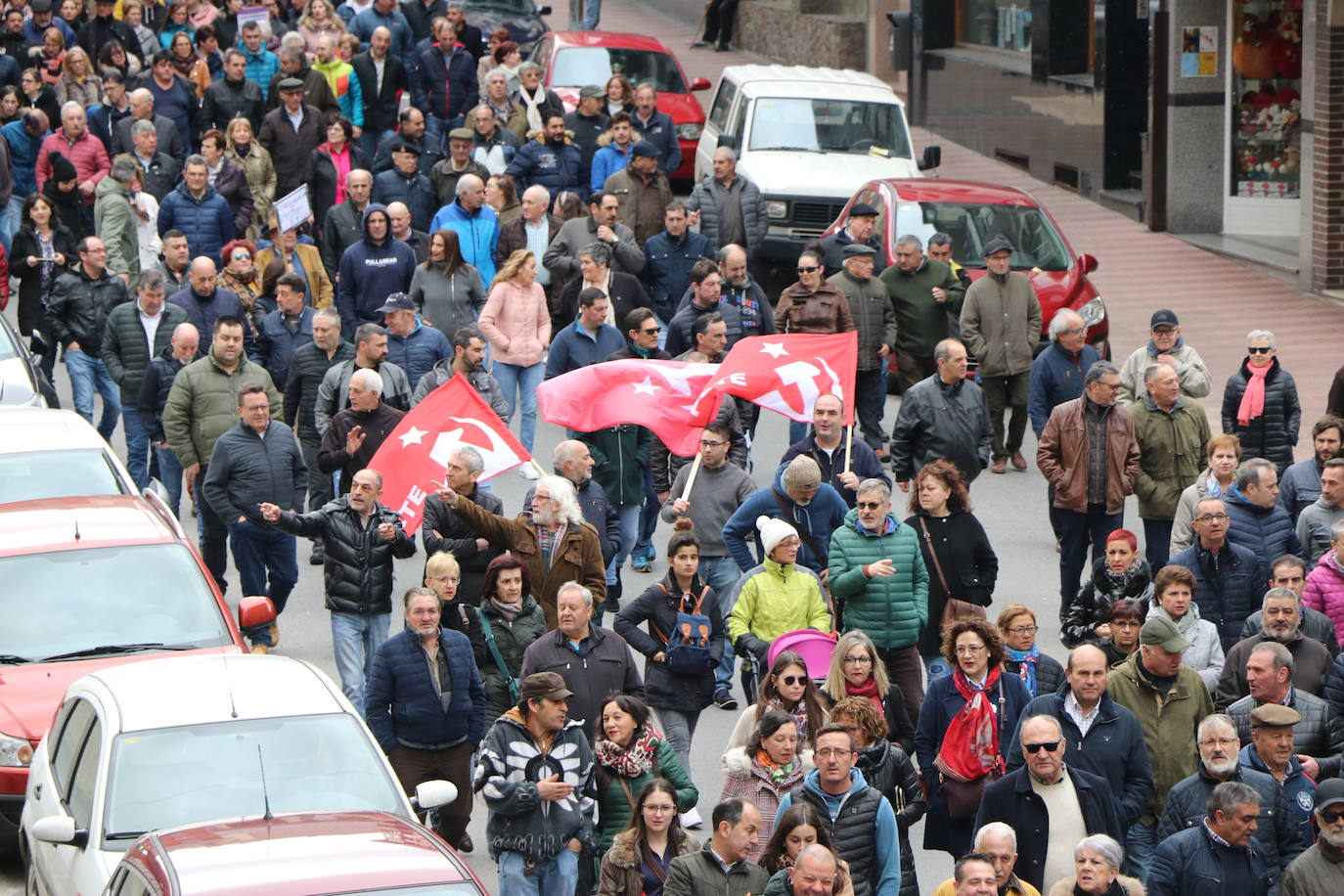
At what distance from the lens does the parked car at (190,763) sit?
9.17 meters

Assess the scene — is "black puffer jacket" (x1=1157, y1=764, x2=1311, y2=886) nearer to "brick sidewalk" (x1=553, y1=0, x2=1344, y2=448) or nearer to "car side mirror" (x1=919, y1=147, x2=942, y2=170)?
"brick sidewalk" (x1=553, y1=0, x2=1344, y2=448)

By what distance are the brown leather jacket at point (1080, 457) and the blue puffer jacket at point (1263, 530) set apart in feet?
4.70

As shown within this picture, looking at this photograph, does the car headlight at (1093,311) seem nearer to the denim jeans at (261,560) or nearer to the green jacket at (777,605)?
the denim jeans at (261,560)

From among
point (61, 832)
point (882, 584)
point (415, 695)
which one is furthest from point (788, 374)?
point (61, 832)

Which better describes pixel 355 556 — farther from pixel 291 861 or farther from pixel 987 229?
pixel 987 229

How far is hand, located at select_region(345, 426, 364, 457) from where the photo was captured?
565 inches

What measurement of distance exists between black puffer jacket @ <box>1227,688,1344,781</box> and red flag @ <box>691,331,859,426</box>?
15.3 feet

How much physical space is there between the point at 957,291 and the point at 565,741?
30.0ft

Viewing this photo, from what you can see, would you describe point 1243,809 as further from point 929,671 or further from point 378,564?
point 378,564

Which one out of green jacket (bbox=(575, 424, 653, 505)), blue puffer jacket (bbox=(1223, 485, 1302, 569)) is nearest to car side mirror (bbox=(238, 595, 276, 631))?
green jacket (bbox=(575, 424, 653, 505))

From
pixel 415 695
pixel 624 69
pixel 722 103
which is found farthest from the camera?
pixel 624 69

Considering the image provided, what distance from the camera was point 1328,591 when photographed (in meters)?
12.0

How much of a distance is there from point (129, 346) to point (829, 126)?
33.3ft

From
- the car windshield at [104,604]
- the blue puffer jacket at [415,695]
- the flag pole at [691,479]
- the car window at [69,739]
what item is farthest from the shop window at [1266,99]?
the car window at [69,739]
